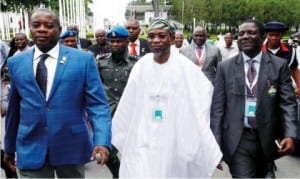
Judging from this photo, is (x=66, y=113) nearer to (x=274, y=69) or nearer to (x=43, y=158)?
(x=43, y=158)

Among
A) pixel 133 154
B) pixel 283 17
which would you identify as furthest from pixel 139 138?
pixel 283 17

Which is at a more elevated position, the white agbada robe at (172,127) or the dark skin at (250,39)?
the dark skin at (250,39)

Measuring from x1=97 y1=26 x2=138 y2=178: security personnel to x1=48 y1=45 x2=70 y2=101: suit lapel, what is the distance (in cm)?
226

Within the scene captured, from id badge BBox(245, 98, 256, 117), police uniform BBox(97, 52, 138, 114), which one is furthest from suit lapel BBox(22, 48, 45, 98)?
police uniform BBox(97, 52, 138, 114)

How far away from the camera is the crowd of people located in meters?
3.45

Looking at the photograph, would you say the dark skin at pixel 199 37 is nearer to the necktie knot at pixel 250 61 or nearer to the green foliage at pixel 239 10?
the necktie knot at pixel 250 61

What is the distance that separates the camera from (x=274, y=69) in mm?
4059

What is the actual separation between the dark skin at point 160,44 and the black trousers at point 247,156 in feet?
3.06

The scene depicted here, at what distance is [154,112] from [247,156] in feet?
2.73

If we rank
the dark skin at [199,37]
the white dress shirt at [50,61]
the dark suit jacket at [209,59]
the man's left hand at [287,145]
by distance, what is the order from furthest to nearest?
the dark skin at [199,37]
the dark suit jacket at [209,59]
the man's left hand at [287,145]
the white dress shirt at [50,61]

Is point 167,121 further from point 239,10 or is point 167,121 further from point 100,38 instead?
point 239,10

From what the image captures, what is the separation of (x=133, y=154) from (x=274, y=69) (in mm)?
1361

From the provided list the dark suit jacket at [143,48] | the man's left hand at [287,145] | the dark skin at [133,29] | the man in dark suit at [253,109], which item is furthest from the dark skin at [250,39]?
the dark skin at [133,29]

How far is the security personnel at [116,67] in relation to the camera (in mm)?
5758
